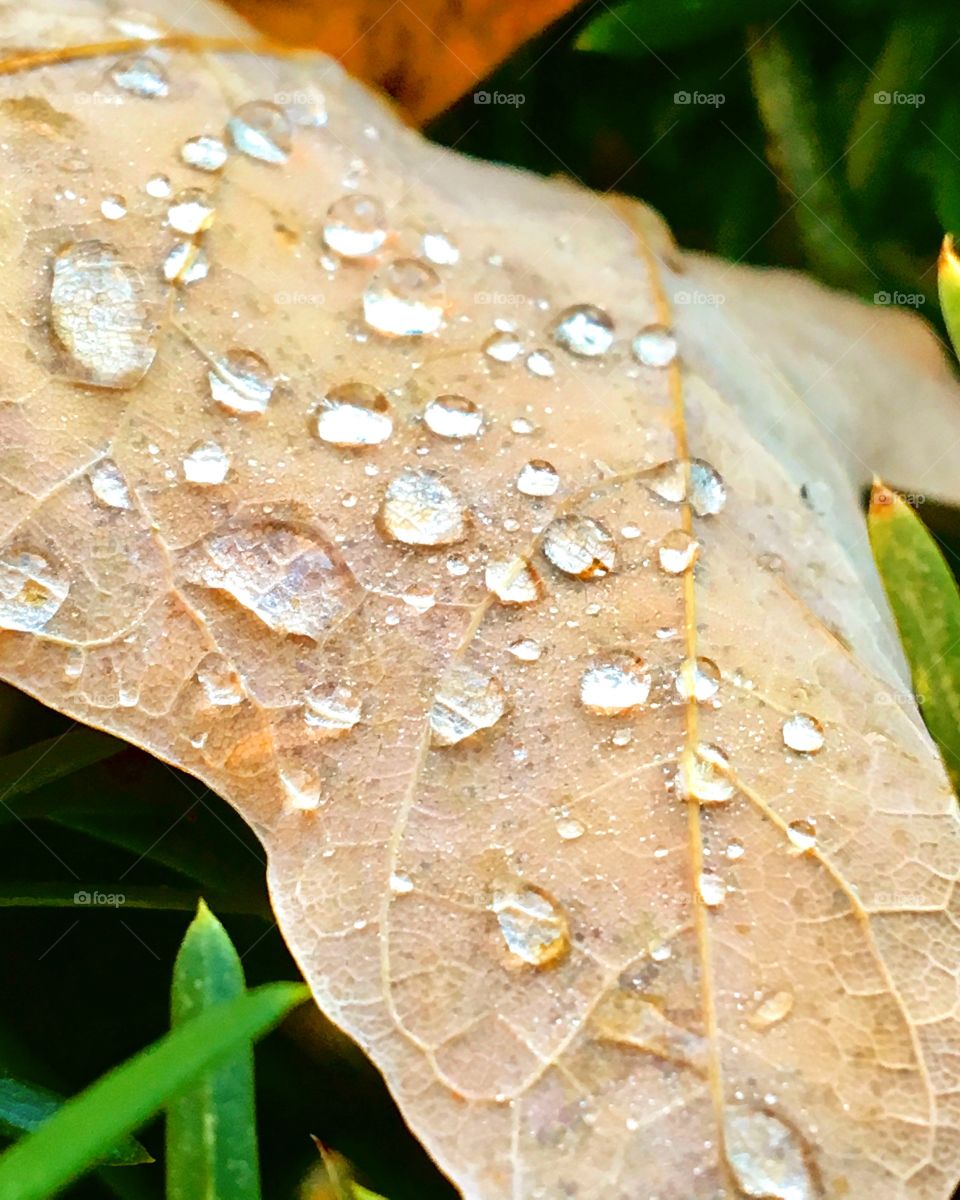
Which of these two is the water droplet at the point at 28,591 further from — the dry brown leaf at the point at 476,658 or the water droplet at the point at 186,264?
the water droplet at the point at 186,264

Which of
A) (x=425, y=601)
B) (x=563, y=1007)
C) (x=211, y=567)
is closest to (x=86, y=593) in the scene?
(x=211, y=567)

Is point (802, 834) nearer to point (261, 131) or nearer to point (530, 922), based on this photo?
point (530, 922)

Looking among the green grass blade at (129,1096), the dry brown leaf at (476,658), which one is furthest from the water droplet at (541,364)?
the green grass blade at (129,1096)

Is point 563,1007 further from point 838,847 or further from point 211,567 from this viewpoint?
point 211,567

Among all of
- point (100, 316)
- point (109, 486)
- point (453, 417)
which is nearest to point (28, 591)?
point (109, 486)

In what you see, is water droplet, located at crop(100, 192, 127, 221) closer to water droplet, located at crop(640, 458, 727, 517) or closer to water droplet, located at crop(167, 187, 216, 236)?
water droplet, located at crop(167, 187, 216, 236)
